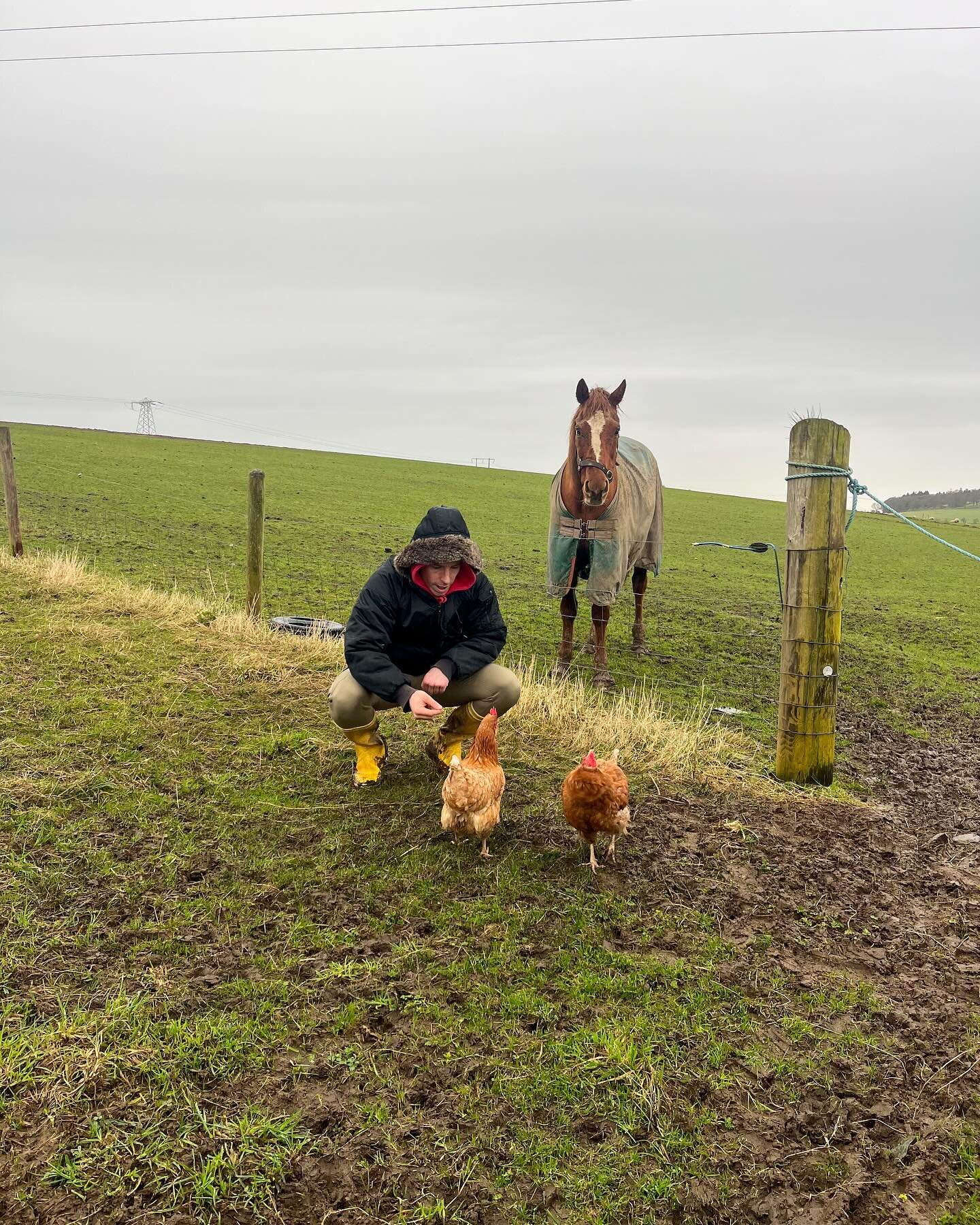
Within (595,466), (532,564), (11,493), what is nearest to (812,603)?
(595,466)

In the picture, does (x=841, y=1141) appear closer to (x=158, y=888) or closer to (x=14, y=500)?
(x=158, y=888)

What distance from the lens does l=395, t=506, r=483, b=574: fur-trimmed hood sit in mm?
4664

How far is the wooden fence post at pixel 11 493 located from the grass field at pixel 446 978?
486 centimetres

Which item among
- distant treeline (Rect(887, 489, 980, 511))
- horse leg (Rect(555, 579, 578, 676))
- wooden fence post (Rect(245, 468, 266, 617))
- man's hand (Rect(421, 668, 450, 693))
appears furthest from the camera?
distant treeline (Rect(887, 489, 980, 511))

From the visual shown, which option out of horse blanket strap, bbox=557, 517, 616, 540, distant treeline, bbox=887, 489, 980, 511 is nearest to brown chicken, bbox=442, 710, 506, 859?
horse blanket strap, bbox=557, 517, 616, 540

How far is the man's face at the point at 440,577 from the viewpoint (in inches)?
187

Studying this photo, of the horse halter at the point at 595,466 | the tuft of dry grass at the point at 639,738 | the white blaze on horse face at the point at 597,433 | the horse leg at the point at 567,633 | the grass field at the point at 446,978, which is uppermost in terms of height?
the white blaze on horse face at the point at 597,433

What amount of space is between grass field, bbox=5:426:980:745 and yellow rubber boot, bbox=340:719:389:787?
3293 mm

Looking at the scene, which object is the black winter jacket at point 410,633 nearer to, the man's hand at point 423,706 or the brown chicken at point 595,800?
the man's hand at point 423,706

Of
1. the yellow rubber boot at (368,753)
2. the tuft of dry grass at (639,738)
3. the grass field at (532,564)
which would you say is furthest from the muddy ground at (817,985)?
the grass field at (532,564)

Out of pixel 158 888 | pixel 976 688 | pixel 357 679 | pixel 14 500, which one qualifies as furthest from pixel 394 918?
pixel 14 500

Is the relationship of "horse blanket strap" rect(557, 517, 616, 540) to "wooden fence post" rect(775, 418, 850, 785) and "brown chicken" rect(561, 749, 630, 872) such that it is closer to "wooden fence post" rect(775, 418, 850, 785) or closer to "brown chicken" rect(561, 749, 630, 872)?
"wooden fence post" rect(775, 418, 850, 785)

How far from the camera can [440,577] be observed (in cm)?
478

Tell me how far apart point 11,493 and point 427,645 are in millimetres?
9243
